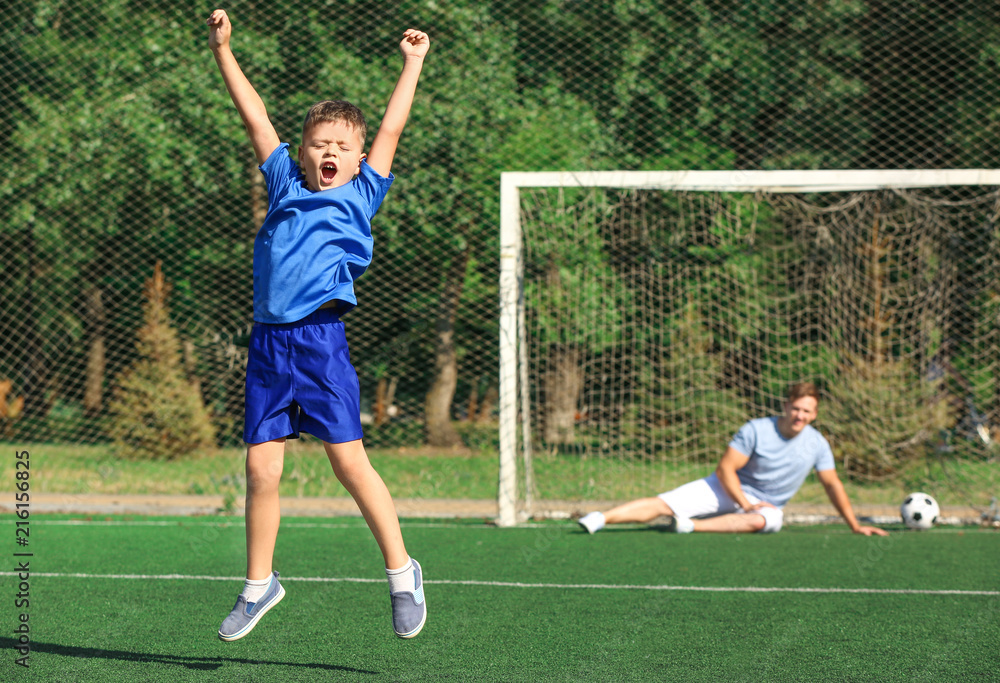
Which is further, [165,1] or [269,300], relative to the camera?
[165,1]

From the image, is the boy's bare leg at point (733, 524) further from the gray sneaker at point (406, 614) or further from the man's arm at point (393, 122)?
the man's arm at point (393, 122)

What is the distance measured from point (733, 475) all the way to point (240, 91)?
17.2 feet

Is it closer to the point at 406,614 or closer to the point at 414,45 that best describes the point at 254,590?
the point at 406,614

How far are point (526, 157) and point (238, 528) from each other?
8.28m

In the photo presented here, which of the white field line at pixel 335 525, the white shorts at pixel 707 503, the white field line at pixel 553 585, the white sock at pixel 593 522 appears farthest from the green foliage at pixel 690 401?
the white field line at pixel 553 585

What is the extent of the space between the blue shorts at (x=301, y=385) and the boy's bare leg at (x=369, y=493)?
0.16 feet

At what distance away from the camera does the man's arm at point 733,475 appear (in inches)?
289

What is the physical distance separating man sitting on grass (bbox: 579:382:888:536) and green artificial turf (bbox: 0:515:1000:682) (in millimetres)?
186

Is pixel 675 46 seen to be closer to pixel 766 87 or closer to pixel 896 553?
pixel 766 87

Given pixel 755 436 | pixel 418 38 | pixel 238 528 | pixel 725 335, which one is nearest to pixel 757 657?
pixel 418 38

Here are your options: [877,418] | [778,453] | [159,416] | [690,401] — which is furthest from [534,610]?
[159,416]

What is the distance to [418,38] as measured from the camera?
3.48 meters

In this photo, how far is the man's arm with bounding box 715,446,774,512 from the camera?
7.34 metres

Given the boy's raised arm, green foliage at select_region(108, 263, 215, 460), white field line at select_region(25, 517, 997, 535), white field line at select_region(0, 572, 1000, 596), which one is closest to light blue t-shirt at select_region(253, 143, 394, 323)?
the boy's raised arm
